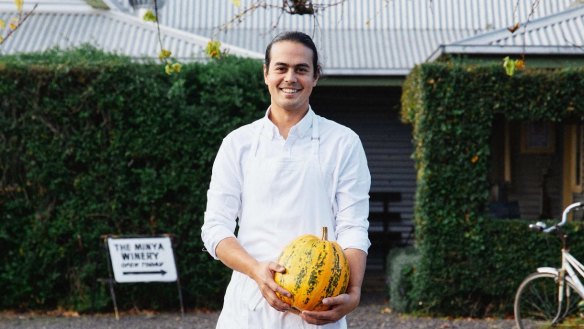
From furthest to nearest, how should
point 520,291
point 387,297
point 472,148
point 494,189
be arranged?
point 494,189
point 387,297
point 472,148
point 520,291

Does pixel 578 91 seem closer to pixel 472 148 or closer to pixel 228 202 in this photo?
pixel 472 148

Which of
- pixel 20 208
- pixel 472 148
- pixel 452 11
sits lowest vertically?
pixel 20 208

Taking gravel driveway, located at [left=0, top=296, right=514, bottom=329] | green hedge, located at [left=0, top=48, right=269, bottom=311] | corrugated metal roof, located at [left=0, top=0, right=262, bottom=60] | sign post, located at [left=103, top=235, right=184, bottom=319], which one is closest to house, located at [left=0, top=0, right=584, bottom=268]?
corrugated metal roof, located at [left=0, top=0, right=262, bottom=60]

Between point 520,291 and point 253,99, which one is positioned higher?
point 253,99

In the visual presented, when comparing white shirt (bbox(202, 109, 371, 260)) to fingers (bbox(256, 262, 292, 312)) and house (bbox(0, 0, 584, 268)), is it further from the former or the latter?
house (bbox(0, 0, 584, 268))

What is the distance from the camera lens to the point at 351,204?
307 centimetres

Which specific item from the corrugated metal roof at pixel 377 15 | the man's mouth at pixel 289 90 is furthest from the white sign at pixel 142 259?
the man's mouth at pixel 289 90

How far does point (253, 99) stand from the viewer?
10695mm

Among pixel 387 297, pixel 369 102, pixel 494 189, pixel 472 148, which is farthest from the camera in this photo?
pixel 369 102

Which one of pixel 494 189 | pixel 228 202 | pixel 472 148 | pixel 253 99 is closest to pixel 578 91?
pixel 472 148

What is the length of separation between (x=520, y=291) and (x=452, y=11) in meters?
7.98

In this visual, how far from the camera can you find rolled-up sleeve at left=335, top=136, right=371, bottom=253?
3068mm

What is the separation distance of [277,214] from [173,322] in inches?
290

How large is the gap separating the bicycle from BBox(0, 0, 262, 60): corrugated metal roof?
4689mm
